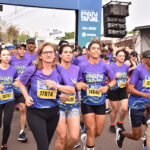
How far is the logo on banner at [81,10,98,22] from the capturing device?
14336mm

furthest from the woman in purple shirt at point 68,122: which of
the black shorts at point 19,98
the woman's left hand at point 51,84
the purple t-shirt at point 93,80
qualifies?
the black shorts at point 19,98

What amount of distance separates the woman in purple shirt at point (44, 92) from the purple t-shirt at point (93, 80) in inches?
36.1

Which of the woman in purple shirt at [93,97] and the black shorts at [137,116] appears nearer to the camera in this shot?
the woman in purple shirt at [93,97]

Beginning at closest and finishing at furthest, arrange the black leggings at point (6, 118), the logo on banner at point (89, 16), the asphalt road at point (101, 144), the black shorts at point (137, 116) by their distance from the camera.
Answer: the black shorts at point (137, 116) < the black leggings at point (6, 118) < the asphalt road at point (101, 144) < the logo on banner at point (89, 16)

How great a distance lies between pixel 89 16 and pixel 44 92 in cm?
1209

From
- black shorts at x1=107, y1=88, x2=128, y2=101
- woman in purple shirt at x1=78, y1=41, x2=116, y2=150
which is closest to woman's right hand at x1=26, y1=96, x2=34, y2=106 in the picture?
woman in purple shirt at x1=78, y1=41, x2=116, y2=150

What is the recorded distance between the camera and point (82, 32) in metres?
14.4

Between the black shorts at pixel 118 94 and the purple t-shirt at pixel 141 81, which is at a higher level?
the purple t-shirt at pixel 141 81

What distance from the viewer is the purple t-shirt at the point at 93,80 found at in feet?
13.3

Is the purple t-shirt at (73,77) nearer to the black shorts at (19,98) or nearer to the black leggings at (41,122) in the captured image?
the black leggings at (41,122)

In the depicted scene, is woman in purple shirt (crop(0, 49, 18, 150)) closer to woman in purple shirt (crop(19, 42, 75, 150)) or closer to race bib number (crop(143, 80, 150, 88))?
woman in purple shirt (crop(19, 42, 75, 150))

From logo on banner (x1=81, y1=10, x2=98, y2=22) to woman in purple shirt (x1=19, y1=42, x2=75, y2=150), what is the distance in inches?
454

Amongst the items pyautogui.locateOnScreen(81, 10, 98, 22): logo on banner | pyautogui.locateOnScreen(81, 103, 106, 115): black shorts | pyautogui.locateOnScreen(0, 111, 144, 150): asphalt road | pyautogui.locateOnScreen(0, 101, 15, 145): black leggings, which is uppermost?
pyautogui.locateOnScreen(81, 10, 98, 22): logo on banner

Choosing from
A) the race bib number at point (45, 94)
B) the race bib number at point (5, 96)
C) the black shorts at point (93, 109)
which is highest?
the race bib number at point (45, 94)
